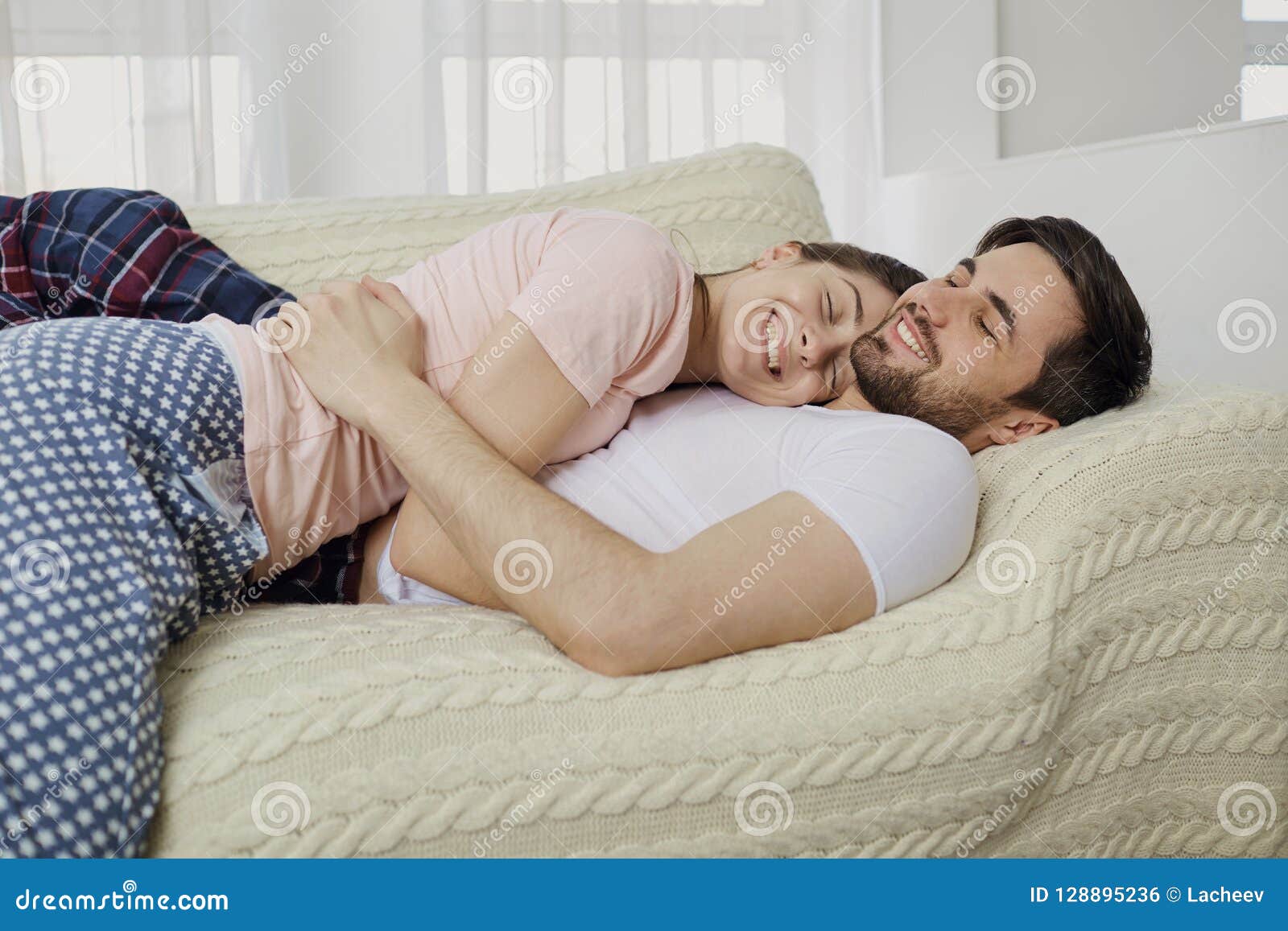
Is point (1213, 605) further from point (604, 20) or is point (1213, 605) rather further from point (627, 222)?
point (604, 20)

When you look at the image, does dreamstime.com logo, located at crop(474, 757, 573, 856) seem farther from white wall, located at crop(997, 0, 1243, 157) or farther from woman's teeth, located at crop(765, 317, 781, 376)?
white wall, located at crop(997, 0, 1243, 157)

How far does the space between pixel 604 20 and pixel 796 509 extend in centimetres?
228

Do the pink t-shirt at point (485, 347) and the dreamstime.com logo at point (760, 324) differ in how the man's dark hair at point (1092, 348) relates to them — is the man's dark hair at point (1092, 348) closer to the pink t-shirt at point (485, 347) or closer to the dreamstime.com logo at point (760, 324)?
the dreamstime.com logo at point (760, 324)

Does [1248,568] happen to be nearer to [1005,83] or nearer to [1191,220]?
[1191,220]

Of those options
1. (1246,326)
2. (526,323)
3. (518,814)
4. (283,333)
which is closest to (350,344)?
(283,333)

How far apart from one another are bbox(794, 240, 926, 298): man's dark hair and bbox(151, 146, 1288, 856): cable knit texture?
1.16 ft

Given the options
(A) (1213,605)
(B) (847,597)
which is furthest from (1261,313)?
(B) (847,597)

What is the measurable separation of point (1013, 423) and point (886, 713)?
0.52m

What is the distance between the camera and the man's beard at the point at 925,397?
1.25 metres

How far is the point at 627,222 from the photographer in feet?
3.69

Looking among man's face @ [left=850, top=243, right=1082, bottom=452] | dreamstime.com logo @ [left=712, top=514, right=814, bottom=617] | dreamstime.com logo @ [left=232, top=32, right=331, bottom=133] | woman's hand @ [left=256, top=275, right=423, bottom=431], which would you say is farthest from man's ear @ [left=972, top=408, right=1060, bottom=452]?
dreamstime.com logo @ [left=232, top=32, right=331, bottom=133]

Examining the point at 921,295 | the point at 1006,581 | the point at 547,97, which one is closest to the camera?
the point at 1006,581

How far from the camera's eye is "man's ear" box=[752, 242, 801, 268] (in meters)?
1.37

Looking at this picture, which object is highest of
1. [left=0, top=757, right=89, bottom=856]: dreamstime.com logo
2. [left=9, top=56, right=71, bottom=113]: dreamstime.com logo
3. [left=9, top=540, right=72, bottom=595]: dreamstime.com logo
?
[left=9, top=56, right=71, bottom=113]: dreamstime.com logo
